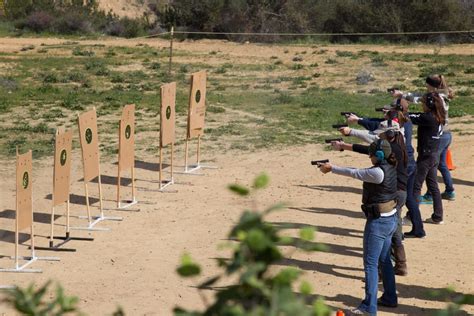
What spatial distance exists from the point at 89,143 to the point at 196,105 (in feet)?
11.4

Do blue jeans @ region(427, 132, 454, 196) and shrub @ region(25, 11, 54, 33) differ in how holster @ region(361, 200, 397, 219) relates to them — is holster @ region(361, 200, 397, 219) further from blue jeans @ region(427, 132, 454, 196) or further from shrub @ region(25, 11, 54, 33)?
shrub @ region(25, 11, 54, 33)

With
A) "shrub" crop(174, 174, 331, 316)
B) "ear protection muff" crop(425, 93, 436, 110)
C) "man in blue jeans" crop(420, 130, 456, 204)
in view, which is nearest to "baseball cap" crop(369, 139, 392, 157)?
"ear protection muff" crop(425, 93, 436, 110)

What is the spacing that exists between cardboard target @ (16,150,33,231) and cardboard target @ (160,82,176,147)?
3.58 m

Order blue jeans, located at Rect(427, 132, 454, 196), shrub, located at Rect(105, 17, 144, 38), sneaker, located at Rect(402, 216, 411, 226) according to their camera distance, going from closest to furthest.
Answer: sneaker, located at Rect(402, 216, 411, 226) < blue jeans, located at Rect(427, 132, 454, 196) < shrub, located at Rect(105, 17, 144, 38)

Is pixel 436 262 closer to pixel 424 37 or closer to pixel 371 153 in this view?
pixel 371 153

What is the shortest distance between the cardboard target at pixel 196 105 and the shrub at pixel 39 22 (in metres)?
22.3

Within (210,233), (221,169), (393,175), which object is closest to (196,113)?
(221,169)

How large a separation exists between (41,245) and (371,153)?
15.8 feet

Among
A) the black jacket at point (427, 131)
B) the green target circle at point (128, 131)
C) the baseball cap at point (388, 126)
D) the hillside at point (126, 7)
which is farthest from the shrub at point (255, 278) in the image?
the hillside at point (126, 7)

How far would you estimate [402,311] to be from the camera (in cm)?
930

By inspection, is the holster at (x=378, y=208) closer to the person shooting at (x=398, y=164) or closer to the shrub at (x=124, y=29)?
the person shooting at (x=398, y=164)

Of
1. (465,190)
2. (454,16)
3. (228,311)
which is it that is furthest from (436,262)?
(454,16)

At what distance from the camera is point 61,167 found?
38.8 ft

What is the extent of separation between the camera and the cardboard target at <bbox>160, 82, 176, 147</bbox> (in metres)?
14.5
